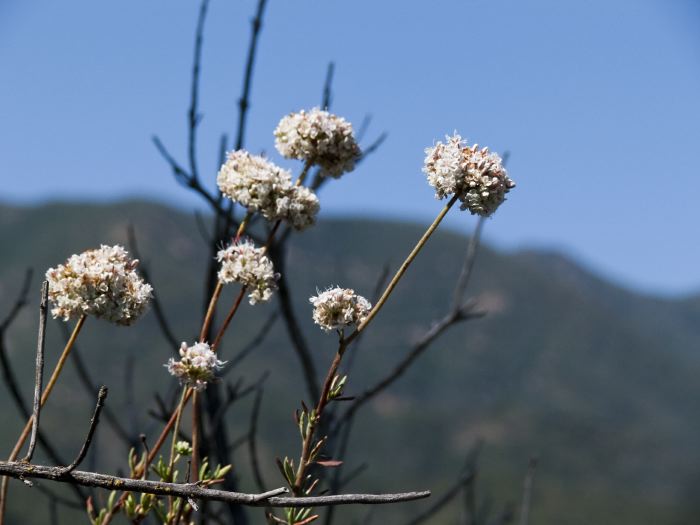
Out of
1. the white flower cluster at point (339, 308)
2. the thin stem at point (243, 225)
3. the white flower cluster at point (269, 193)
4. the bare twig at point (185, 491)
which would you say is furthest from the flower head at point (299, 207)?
the bare twig at point (185, 491)

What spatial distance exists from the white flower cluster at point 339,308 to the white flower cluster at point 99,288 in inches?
22.6

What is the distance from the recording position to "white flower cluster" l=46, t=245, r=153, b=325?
278 centimetres

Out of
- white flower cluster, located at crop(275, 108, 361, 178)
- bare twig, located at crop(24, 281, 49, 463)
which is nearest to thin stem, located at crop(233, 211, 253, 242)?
white flower cluster, located at crop(275, 108, 361, 178)

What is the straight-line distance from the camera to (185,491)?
1.93m

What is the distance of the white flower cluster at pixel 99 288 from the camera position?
2779 mm

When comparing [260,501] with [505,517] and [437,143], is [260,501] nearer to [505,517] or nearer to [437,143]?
[437,143]

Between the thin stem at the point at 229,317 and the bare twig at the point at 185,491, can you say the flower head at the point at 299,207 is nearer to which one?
the thin stem at the point at 229,317

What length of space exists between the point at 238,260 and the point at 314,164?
0.68 m

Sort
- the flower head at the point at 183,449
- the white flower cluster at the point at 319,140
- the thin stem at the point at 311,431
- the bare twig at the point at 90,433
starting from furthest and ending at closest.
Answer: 1. the white flower cluster at the point at 319,140
2. the flower head at the point at 183,449
3. the thin stem at the point at 311,431
4. the bare twig at the point at 90,433

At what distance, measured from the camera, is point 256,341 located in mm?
5223

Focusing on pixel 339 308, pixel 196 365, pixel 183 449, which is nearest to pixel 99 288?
pixel 196 365

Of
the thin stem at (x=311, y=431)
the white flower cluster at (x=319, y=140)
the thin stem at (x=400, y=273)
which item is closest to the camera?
the thin stem at (x=400, y=273)

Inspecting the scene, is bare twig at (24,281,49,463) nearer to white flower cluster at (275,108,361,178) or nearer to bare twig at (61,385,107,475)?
bare twig at (61,385,107,475)

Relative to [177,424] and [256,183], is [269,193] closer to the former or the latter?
[256,183]
